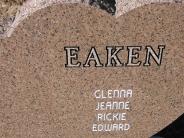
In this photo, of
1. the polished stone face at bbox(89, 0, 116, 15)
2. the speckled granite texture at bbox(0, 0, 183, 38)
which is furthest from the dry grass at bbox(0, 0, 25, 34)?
the polished stone face at bbox(89, 0, 116, 15)

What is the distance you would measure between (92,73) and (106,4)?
1.22ft

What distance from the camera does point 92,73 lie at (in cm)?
204

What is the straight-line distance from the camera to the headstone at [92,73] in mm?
1857

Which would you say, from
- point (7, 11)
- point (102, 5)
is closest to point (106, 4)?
point (102, 5)

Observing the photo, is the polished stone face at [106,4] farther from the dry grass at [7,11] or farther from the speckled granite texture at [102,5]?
the dry grass at [7,11]

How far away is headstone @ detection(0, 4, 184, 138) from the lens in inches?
73.1

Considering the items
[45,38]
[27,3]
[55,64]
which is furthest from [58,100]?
[27,3]

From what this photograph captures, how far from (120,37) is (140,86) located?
1.07 ft

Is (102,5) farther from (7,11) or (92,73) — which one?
(7,11)

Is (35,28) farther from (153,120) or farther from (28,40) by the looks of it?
(153,120)

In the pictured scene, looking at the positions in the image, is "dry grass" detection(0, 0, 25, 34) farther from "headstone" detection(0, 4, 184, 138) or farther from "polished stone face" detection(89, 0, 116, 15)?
"polished stone face" detection(89, 0, 116, 15)

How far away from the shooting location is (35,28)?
1.85m

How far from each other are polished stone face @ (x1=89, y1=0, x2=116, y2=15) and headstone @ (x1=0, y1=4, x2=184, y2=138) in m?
0.03

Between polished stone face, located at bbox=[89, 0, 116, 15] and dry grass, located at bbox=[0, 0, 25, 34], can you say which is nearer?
polished stone face, located at bbox=[89, 0, 116, 15]
